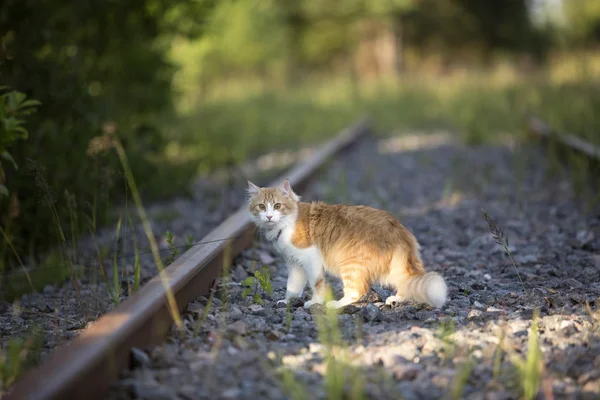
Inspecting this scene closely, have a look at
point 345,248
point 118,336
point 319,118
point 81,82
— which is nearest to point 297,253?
point 345,248

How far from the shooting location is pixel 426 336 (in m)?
3.04

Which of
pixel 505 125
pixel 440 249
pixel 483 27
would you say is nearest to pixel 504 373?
pixel 440 249

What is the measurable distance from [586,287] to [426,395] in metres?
1.80

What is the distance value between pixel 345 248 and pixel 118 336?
1.52 m

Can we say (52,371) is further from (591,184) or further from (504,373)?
(591,184)

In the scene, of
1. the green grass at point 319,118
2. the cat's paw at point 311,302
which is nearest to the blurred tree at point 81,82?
the green grass at point 319,118

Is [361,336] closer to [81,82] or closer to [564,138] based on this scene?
[81,82]

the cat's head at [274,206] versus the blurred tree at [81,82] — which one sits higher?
the blurred tree at [81,82]

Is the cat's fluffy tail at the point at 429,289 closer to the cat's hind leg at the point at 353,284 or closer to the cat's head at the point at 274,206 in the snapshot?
the cat's hind leg at the point at 353,284

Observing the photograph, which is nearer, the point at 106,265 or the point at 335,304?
the point at 335,304

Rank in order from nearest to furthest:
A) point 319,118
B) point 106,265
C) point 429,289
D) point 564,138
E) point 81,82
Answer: point 429,289
point 106,265
point 81,82
point 564,138
point 319,118

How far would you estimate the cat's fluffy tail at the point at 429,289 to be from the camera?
11.2 ft

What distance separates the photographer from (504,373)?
268cm

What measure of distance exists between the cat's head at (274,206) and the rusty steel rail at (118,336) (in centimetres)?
30
